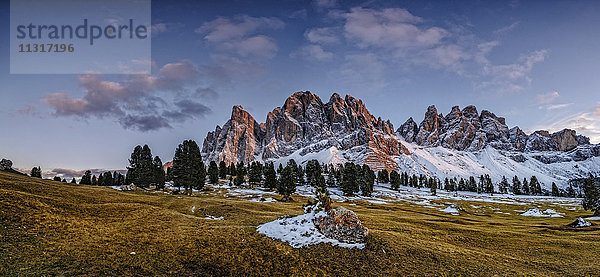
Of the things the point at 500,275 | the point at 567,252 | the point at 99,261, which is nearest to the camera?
the point at 99,261

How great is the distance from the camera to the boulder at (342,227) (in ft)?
67.9

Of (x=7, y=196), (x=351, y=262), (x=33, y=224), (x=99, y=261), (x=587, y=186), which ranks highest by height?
(x=7, y=196)

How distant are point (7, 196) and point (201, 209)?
21.0 metres

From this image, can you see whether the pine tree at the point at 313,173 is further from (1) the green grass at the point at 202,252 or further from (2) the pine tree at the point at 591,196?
(1) the green grass at the point at 202,252

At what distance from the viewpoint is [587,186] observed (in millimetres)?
83188

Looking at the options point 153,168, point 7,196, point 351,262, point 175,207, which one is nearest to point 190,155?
point 153,168

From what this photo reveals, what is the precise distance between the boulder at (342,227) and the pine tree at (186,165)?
55622mm

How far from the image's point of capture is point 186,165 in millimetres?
71812

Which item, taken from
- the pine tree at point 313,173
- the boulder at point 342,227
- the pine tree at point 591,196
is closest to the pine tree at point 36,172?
the pine tree at point 313,173

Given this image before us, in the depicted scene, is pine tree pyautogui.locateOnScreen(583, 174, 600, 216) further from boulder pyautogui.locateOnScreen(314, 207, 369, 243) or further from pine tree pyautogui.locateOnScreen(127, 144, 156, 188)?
pine tree pyautogui.locateOnScreen(127, 144, 156, 188)

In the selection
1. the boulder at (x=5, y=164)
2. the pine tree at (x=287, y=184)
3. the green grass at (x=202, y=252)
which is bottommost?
the pine tree at (x=287, y=184)

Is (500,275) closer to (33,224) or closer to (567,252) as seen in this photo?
(567,252)

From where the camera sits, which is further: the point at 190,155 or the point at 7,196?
the point at 190,155

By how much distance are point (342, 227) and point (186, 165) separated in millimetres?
61583
